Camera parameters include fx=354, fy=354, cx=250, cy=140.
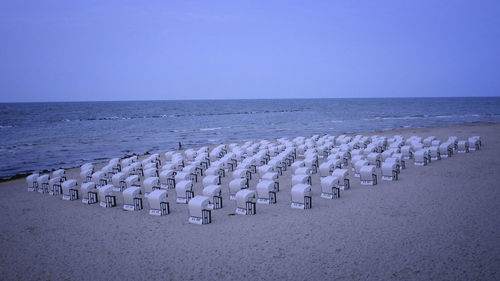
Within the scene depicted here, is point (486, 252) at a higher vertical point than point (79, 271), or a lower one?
A: higher

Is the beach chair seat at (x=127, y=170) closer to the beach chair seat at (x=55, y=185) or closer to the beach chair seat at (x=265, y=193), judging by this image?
the beach chair seat at (x=55, y=185)

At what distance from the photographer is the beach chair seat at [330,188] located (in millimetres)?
12009

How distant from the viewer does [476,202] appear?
35.1 ft

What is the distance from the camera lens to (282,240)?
8.55 m

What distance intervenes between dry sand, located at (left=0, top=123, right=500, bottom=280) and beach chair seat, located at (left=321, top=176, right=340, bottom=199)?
1.00ft

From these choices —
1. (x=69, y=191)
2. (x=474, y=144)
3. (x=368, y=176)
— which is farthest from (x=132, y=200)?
(x=474, y=144)

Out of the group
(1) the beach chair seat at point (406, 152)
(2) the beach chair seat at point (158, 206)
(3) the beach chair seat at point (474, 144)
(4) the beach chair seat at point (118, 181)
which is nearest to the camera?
(2) the beach chair seat at point (158, 206)

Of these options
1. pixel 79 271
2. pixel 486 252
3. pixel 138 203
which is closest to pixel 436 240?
pixel 486 252

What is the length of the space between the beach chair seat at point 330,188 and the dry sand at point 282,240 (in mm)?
304

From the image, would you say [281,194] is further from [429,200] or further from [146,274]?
[146,274]

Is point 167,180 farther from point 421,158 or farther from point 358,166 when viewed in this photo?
point 421,158

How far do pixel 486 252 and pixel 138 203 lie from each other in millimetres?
9769

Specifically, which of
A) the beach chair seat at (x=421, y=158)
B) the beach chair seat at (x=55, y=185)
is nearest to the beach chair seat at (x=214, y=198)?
the beach chair seat at (x=55, y=185)

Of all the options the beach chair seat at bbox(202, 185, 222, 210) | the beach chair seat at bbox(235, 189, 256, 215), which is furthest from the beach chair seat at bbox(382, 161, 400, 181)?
the beach chair seat at bbox(202, 185, 222, 210)
